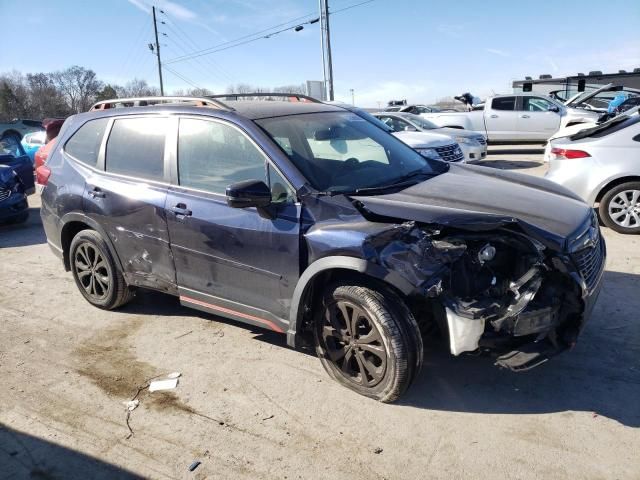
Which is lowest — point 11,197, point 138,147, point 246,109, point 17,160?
point 11,197

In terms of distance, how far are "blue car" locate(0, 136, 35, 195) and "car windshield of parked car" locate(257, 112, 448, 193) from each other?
7.46m

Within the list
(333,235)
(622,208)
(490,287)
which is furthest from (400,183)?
(622,208)

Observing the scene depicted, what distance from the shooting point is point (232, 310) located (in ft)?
12.1

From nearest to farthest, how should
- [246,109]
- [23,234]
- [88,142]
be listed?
[246,109] → [88,142] → [23,234]

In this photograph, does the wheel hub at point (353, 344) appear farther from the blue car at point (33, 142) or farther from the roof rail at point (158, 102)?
the blue car at point (33, 142)

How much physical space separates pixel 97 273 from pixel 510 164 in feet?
40.0

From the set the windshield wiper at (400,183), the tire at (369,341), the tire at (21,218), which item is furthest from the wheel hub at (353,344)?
the tire at (21,218)

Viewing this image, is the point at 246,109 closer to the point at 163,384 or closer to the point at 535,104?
the point at 163,384

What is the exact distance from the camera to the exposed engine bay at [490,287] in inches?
109

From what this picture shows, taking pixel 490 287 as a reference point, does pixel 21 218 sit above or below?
below

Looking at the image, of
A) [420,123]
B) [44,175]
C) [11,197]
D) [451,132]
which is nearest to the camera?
[44,175]

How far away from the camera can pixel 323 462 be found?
2666mm

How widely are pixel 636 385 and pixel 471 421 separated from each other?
3.77 feet

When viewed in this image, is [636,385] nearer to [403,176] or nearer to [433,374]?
[433,374]
